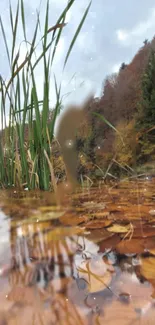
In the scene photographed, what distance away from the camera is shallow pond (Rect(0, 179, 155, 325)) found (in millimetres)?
128

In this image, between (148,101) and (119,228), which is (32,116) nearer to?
A: (119,228)

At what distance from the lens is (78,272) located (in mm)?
176

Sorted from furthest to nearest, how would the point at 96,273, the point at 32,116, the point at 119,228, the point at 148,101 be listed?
the point at 148,101 < the point at 32,116 < the point at 119,228 < the point at 96,273

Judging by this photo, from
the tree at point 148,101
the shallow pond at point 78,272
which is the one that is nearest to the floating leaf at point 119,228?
the shallow pond at point 78,272

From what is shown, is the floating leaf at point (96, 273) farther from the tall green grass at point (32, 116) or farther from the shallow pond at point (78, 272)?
the tall green grass at point (32, 116)

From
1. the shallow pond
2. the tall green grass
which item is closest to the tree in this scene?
the tall green grass

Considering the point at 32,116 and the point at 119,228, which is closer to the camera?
the point at 119,228

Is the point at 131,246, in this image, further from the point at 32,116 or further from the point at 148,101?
the point at 148,101

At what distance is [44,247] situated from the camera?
23cm

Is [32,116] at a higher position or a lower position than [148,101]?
lower

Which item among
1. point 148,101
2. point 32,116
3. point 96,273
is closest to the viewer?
point 96,273

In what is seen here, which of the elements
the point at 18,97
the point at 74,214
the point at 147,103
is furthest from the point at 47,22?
the point at 147,103

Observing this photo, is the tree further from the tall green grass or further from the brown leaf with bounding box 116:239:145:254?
the brown leaf with bounding box 116:239:145:254

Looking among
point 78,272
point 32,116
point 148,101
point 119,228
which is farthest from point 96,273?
point 148,101
